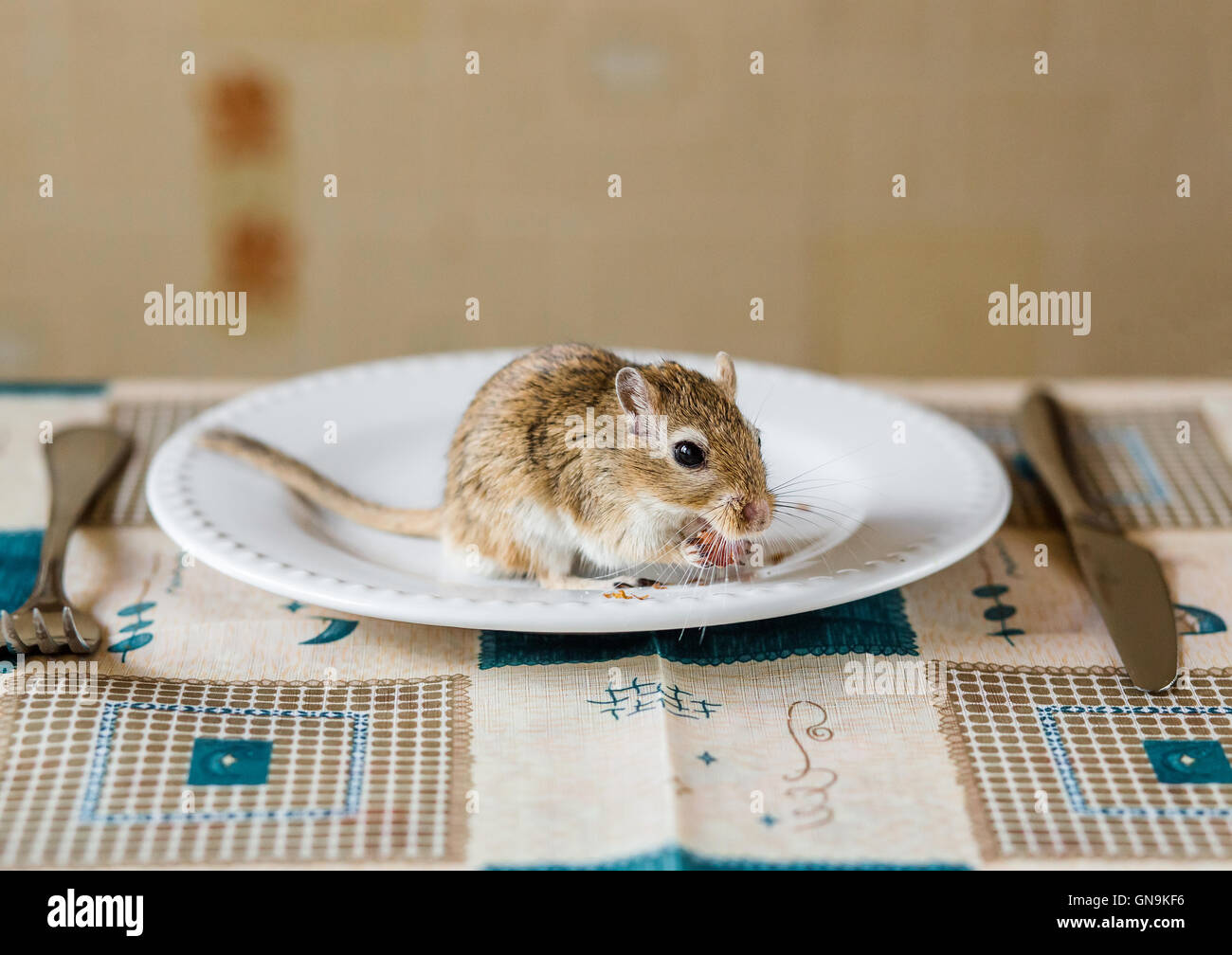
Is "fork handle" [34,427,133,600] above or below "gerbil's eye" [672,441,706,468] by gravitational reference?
below

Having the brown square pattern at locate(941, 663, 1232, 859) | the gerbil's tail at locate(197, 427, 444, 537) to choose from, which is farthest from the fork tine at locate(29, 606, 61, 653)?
the brown square pattern at locate(941, 663, 1232, 859)

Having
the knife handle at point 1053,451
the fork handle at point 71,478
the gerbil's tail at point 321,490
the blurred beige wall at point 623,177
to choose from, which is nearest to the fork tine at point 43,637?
the fork handle at point 71,478

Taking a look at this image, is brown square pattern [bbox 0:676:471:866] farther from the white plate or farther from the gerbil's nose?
the gerbil's nose

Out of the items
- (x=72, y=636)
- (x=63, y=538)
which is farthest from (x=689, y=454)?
(x=63, y=538)

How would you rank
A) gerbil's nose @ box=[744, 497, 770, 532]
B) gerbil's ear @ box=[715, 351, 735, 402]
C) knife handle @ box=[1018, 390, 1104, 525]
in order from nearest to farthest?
gerbil's nose @ box=[744, 497, 770, 532] < gerbil's ear @ box=[715, 351, 735, 402] < knife handle @ box=[1018, 390, 1104, 525]

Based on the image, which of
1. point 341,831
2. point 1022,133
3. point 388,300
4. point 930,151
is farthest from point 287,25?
point 341,831

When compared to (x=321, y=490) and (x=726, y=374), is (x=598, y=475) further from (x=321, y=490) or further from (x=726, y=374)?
(x=321, y=490)

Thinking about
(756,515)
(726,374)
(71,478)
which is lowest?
(71,478)
